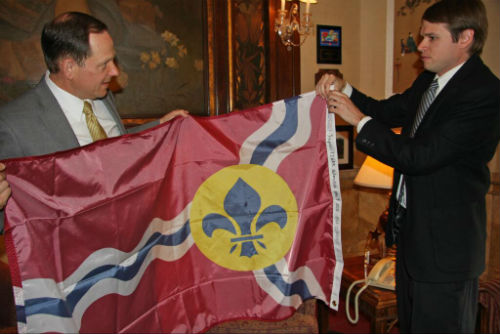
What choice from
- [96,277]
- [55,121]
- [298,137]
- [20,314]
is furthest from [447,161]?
→ [20,314]

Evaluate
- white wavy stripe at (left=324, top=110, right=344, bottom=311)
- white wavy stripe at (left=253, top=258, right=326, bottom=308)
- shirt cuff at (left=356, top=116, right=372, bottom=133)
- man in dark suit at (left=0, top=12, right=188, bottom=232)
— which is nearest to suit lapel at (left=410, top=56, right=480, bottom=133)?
shirt cuff at (left=356, top=116, right=372, bottom=133)

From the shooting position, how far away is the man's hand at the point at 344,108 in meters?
1.70

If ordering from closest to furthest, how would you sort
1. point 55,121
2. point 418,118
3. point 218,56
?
1. point 55,121
2. point 418,118
3. point 218,56

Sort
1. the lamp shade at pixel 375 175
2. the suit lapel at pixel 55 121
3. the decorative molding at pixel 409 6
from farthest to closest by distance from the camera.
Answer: the decorative molding at pixel 409 6 → the lamp shade at pixel 375 175 → the suit lapel at pixel 55 121

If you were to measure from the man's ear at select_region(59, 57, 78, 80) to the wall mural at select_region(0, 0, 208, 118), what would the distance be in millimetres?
1012

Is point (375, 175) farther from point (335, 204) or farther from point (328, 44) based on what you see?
point (328, 44)

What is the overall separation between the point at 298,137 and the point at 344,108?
0.23 metres

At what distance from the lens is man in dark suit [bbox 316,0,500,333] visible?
1.53 meters

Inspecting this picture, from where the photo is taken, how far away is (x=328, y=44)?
3.44 meters

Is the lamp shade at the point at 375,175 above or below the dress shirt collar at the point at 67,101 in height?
below

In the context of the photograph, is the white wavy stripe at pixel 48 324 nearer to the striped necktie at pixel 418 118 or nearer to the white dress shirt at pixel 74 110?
the white dress shirt at pixel 74 110

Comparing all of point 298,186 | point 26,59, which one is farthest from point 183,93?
point 298,186

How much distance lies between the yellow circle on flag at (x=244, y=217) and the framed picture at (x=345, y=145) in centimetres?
188

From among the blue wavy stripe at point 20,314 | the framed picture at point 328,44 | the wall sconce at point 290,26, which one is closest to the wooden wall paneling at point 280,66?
the wall sconce at point 290,26
